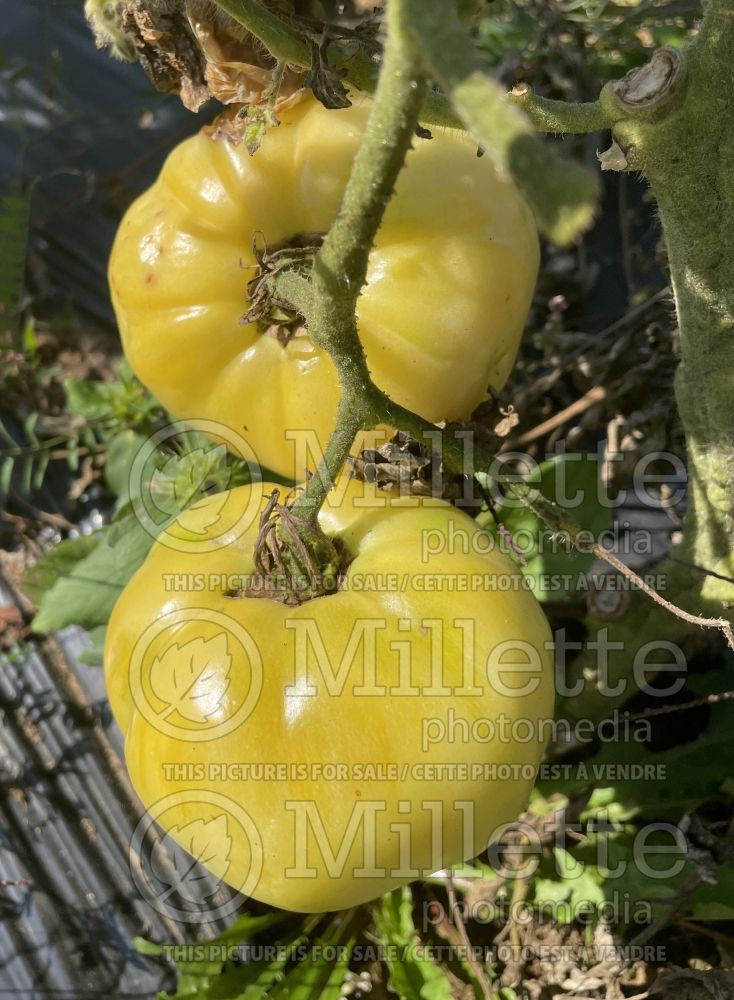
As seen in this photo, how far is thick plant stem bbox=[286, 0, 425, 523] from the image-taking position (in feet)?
1.53

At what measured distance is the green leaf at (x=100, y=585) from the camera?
118 cm

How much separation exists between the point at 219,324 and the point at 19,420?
79 cm

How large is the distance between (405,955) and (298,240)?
909 mm

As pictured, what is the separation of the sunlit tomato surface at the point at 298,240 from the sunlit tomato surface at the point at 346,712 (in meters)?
0.19

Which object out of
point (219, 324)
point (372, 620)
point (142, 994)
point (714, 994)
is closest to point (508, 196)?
point (219, 324)

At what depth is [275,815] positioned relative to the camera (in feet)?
2.29

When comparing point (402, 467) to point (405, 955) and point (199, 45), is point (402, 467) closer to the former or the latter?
point (199, 45)

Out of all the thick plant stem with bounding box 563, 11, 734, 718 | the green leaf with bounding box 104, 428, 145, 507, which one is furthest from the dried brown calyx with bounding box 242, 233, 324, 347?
the green leaf with bounding box 104, 428, 145, 507

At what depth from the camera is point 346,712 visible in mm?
702

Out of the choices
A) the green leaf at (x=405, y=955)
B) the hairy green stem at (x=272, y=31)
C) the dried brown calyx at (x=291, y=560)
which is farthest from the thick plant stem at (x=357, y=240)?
the green leaf at (x=405, y=955)

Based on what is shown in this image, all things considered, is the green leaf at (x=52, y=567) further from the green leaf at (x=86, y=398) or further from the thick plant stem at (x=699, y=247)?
the thick plant stem at (x=699, y=247)

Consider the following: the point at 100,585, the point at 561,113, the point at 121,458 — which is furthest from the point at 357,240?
the point at 121,458

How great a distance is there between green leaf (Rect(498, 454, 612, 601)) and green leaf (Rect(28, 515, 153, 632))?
0.53m

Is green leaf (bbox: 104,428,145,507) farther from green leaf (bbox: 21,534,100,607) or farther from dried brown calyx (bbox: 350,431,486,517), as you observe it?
dried brown calyx (bbox: 350,431,486,517)
